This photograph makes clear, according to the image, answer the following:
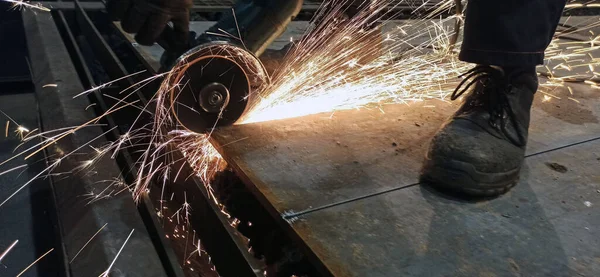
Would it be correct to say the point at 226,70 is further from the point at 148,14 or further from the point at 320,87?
the point at 320,87

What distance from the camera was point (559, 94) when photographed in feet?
7.48

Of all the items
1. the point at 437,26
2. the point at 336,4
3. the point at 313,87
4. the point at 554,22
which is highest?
the point at 554,22

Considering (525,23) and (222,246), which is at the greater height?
(525,23)

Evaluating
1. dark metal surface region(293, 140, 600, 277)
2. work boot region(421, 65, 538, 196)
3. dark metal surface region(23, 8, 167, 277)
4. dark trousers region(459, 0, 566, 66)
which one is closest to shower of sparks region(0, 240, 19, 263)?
dark metal surface region(23, 8, 167, 277)

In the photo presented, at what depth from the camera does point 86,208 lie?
1200 millimetres

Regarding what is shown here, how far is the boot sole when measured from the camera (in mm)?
1359

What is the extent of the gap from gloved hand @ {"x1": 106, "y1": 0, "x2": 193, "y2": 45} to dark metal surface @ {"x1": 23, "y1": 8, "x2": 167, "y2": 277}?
39 centimetres

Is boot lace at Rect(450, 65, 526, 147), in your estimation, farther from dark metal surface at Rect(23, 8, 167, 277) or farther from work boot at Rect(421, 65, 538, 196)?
dark metal surface at Rect(23, 8, 167, 277)

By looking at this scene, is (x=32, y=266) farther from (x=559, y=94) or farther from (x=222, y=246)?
(x=559, y=94)

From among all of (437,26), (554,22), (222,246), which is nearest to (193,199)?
(222,246)

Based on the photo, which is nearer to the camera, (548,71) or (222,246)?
(222,246)

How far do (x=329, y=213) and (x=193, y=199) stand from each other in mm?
463

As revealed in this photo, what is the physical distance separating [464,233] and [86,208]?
941mm

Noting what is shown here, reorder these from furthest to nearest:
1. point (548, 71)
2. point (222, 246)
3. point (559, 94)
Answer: point (548, 71) → point (559, 94) → point (222, 246)
